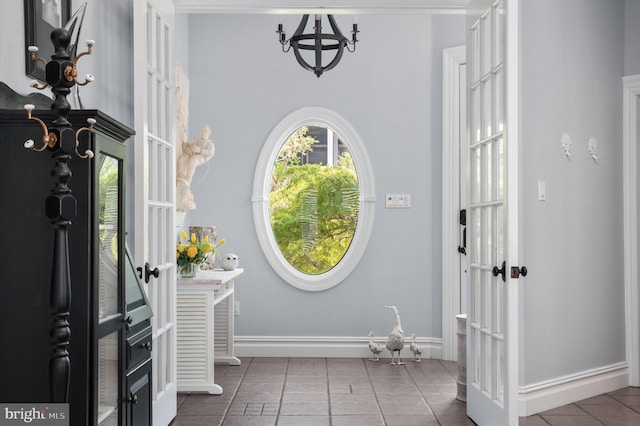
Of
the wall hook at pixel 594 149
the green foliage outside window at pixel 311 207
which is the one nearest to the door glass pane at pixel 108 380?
the wall hook at pixel 594 149

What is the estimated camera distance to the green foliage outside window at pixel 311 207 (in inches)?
251

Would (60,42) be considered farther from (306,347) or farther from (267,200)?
(306,347)

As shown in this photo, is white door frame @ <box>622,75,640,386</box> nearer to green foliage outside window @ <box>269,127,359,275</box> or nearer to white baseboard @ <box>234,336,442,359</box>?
white baseboard @ <box>234,336,442,359</box>

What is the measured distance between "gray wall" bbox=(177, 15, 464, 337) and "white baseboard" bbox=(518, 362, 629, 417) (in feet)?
5.39

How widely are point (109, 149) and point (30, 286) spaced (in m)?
0.43

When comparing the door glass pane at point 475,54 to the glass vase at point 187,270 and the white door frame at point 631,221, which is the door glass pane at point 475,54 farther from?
the glass vase at point 187,270

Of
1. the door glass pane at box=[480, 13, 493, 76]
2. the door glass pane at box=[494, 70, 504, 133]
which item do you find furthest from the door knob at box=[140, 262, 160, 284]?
the door glass pane at box=[480, 13, 493, 76]

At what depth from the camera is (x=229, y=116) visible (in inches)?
242

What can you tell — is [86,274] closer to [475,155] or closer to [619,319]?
[475,155]

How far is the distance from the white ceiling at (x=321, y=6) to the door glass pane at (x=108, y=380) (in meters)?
2.47

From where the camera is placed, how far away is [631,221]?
4848 mm

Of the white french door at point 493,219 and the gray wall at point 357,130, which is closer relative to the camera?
the white french door at point 493,219

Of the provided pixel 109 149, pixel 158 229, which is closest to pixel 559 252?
pixel 158 229

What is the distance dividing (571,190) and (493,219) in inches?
45.9
